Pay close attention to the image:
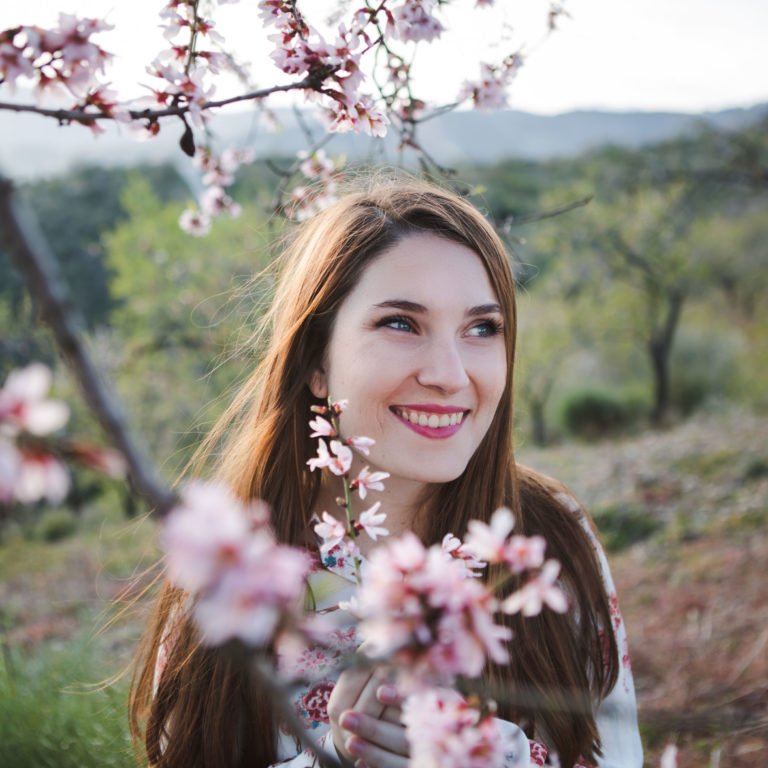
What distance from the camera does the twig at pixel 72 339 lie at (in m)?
0.40

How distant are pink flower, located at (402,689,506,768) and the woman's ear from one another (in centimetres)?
102

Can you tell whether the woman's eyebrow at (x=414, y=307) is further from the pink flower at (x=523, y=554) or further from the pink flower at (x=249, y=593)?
the pink flower at (x=249, y=593)

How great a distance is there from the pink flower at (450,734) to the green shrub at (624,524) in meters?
5.06

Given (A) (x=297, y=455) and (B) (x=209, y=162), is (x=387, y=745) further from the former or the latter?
(B) (x=209, y=162)

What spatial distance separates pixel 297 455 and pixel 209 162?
87 centimetres

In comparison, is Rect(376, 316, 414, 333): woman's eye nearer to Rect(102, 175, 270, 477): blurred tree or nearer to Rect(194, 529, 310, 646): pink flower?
Rect(194, 529, 310, 646): pink flower

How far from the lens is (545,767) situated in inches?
57.0

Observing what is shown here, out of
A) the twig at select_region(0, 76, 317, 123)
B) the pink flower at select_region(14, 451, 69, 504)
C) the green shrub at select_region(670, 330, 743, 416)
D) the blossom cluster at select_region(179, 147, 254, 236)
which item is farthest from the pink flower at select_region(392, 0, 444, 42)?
the green shrub at select_region(670, 330, 743, 416)

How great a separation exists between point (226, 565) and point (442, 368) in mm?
1014

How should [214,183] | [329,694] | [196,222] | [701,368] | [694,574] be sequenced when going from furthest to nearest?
[701,368]
[694,574]
[196,222]
[214,183]
[329,694]

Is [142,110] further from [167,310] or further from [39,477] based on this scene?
[167,310]

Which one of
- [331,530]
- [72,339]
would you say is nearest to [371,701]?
[331,530]

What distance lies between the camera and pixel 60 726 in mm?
2467

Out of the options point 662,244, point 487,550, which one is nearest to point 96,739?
point 487,550
